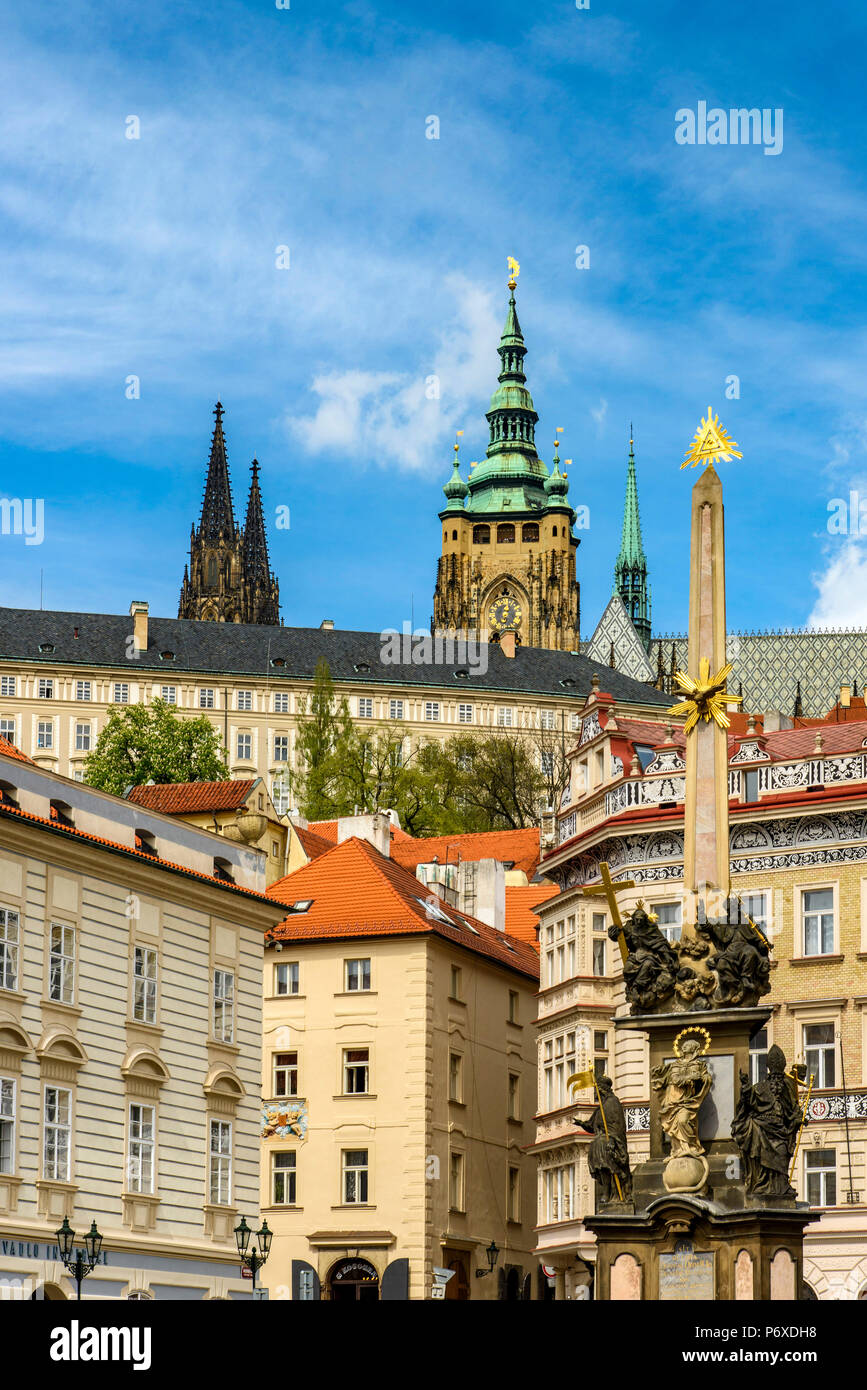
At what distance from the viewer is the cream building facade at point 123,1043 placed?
136ft

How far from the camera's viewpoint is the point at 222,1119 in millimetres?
48000

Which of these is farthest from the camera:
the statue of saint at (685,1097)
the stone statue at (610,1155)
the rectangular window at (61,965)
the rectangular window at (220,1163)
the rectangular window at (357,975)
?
the rectangular window at (357,975)

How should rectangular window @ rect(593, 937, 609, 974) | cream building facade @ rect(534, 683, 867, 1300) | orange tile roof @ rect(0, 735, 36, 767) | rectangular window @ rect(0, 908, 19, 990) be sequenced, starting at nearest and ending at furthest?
1. rectangular window @ rect(0, 908, 19, 990)
2. orange tile roof @ rect(0, 735, 36, 767)
3. cream building facade @ rect(534, 683, 867, 1300)
4. rectangular window @ rect(593, 937, 609, 974)

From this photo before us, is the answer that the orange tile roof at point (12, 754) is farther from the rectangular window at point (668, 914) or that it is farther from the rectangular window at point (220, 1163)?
the rectangular window at point (668, 914)

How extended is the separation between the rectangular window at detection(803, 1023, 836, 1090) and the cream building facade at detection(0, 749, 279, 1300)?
1125cm

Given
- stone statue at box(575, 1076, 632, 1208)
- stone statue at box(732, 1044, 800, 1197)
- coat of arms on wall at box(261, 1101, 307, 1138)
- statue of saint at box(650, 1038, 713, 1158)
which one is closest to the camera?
stone statue at box(732, 1044, 800, 1197)

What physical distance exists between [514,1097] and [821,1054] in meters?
17.5

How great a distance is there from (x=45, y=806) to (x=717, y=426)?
15.7 metres

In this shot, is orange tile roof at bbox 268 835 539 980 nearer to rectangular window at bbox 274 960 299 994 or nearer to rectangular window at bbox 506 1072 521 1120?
rectangular window at bbox 274 960 299 994

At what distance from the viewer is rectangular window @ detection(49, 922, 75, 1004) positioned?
43.2m

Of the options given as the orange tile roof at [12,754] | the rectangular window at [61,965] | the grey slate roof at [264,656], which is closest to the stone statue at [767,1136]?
the rectangular window at [61,965]

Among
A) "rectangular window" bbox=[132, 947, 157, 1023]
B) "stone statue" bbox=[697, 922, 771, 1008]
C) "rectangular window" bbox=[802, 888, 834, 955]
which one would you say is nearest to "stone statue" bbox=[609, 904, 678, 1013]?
"stone statue" bbox=[697, 922, 771, 1008]

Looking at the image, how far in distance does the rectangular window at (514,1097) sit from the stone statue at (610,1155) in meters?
33.7
